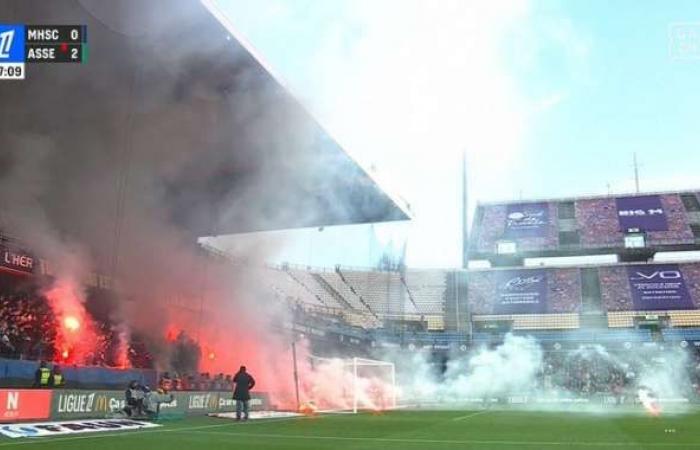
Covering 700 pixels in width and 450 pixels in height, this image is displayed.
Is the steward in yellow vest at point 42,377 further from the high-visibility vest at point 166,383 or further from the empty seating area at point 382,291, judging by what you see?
the empty seating area at point 382,291

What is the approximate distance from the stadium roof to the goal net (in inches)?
229

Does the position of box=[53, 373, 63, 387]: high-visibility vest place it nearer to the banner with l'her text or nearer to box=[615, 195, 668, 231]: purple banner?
the banner with l'her text

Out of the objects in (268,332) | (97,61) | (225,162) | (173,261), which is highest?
(97,61)

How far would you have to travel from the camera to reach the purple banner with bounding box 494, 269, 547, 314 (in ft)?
146

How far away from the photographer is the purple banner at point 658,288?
1673 inches

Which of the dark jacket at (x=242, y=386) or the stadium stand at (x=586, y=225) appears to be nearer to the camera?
the dark jacket at (x=242, y=386)

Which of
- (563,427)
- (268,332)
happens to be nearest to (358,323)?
(268,332)

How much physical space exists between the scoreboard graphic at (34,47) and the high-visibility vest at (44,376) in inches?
225

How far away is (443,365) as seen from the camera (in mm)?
40688

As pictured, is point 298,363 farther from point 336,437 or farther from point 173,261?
point 336,437

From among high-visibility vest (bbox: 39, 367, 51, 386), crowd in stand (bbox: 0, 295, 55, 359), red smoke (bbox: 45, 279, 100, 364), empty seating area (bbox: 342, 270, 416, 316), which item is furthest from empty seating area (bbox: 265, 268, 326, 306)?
high-visibility vest (bbox: 39, 367, 51, 386)

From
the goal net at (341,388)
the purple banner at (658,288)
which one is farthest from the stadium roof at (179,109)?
the purple banner at (658,288)

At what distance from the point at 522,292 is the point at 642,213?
11468 mm

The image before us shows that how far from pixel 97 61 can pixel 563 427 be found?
13.0 meters
